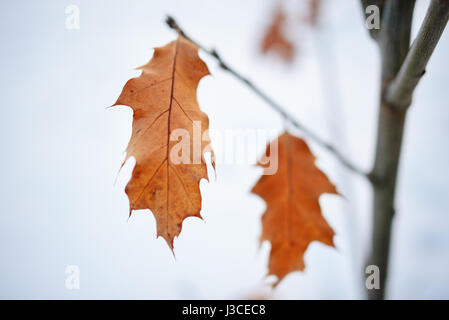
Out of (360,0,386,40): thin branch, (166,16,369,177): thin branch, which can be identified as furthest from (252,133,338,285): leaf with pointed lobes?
(360,0,386,40): thin branch

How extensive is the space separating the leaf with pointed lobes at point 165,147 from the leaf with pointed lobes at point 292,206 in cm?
25

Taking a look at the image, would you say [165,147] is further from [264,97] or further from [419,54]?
[419,54]

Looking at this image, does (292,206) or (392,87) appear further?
(292,206)

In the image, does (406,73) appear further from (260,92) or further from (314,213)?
(314,213)

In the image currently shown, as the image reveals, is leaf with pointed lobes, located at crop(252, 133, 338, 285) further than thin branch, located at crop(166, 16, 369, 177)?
Yes

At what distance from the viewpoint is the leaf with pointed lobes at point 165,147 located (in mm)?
439

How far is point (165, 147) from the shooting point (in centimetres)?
46

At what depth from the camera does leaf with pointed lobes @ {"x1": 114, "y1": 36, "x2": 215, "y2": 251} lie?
439mm

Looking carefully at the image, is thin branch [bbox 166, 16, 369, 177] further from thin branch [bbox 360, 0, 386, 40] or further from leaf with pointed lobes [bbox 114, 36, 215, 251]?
thin branch [bbox 360, 0, 386, 40]

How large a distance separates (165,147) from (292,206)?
0.33 metres

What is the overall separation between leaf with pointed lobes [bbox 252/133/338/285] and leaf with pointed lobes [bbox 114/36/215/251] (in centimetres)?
25

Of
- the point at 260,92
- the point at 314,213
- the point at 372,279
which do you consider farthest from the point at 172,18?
the point at 372,279

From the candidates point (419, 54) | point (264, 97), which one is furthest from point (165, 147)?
point (419, 54)

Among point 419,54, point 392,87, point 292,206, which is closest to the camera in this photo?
point 419,54
